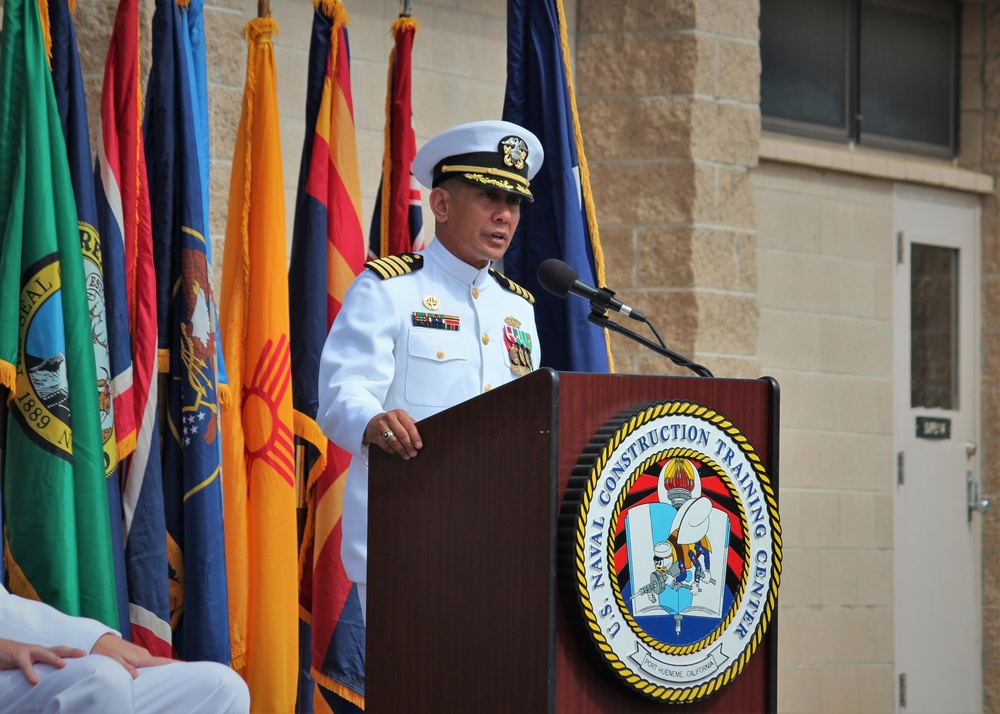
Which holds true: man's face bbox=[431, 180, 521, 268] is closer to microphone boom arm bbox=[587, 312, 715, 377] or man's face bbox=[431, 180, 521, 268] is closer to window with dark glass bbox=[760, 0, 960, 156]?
microphone boom arm bbox=[587, 312, 715, 377]

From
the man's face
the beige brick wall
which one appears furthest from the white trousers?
the beige brick wall

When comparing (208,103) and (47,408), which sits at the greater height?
(208,103)

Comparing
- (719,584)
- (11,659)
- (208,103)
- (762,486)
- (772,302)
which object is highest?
(208,103)

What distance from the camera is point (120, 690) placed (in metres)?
1.79

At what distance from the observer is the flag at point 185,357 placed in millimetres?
3170

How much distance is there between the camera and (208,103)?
3764mm

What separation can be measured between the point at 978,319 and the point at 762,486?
12.8 ft

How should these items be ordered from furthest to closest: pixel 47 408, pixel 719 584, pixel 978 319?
pixel 978 319
pixel 47 408
pixel 719 584

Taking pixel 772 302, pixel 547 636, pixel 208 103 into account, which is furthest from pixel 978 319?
pixel 547 636

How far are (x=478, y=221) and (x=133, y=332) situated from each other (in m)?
1.07

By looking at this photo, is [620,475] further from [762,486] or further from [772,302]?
[772,302]

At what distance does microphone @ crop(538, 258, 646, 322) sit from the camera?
205cm

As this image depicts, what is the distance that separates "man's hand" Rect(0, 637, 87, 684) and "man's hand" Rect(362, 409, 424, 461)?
1.67 feet

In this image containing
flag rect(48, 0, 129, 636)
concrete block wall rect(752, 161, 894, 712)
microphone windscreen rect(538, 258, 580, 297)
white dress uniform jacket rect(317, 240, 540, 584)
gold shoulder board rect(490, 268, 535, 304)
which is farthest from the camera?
concrete block wall rect(752, 161, 894, 712)
